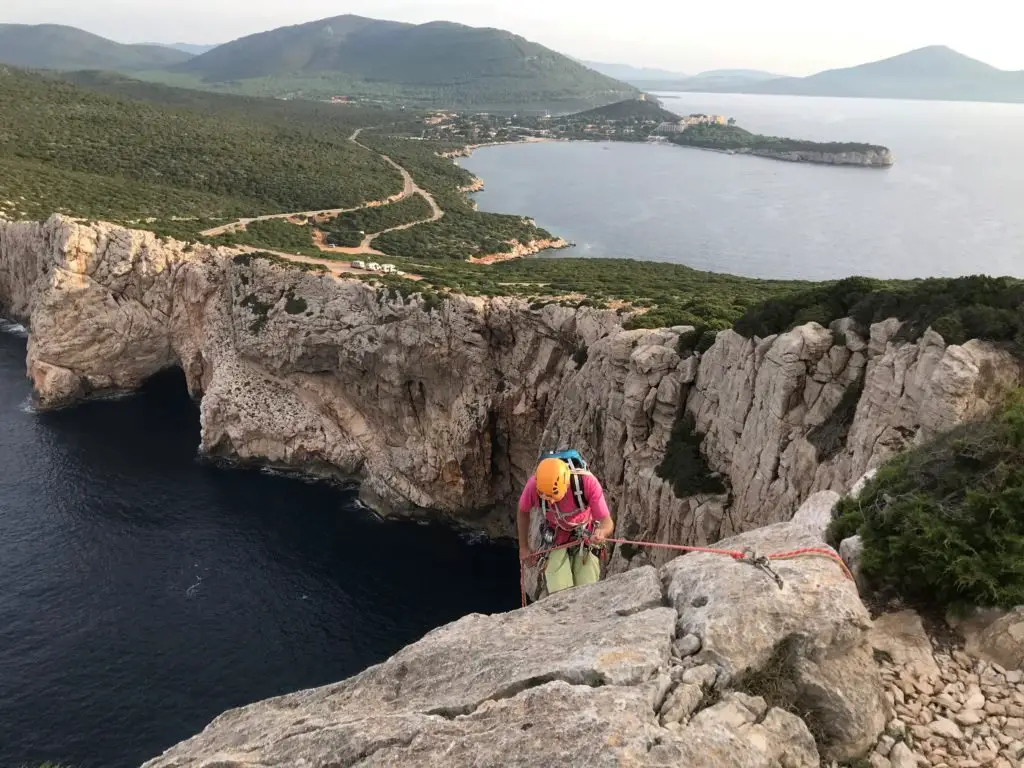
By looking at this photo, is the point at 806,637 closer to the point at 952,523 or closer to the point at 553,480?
the point at 952,523

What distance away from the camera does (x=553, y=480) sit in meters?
12.0

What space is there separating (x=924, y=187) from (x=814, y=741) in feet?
610

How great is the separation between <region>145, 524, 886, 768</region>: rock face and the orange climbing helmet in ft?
7.89

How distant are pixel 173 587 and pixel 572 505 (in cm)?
3336

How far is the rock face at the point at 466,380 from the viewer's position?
20781 mm

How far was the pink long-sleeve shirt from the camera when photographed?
12461 mm

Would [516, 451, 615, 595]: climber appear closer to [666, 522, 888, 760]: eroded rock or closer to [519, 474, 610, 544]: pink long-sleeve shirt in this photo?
[519, 474, 610, 544]: pink long-sleeve shirt

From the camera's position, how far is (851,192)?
501 feet

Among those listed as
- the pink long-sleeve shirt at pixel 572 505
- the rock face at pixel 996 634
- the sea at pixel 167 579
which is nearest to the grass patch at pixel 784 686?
the rock face at pixel 996 634

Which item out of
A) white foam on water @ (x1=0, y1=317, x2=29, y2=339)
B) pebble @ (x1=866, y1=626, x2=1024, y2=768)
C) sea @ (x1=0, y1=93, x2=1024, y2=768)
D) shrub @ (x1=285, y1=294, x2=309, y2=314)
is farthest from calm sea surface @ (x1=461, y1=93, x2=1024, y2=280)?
pebble @ (x1=866, y1=626, x2=1024, y2=768)

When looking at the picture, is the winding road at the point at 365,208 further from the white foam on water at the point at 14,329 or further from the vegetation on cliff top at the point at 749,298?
the white foam on water at the point at 14,329

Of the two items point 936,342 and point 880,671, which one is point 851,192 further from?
point 880,671

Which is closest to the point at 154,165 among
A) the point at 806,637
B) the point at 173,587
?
the point at 173,587

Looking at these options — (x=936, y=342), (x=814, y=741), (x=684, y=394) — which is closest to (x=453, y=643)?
(x=814, y=741)
